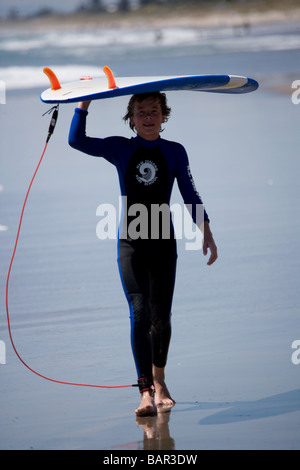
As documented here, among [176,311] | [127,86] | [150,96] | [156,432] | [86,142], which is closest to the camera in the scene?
[156,432]

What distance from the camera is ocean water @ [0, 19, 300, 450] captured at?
433 centimetres

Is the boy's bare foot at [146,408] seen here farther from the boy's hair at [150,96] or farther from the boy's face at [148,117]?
the boy's hair at [150,96]

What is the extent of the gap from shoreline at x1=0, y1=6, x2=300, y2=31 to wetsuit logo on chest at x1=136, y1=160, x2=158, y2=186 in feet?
238

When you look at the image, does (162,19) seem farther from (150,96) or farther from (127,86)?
(127,86)

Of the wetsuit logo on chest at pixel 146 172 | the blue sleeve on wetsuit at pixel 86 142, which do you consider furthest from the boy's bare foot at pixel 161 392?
the blue sleeve on wetsuit at pixel 86 142

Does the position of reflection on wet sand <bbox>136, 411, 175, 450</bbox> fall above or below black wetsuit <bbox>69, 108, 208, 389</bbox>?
below

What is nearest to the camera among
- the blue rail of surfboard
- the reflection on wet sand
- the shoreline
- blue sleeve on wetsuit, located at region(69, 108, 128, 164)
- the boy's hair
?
the reflection on wet sand

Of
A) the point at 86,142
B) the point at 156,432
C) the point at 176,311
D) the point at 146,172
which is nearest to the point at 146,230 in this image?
the point at 146,172

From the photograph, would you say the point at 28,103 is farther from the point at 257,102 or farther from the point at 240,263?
the point at 240,263

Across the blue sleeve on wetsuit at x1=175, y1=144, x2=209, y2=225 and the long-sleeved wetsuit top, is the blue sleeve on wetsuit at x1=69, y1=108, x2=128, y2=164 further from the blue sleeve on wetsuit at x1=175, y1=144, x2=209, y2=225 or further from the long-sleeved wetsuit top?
the blue sleeve on wetsuit at x1=175, y1=144, x2=209, y2=225

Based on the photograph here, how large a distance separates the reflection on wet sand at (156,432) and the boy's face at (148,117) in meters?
1.38

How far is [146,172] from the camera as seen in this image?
475cm

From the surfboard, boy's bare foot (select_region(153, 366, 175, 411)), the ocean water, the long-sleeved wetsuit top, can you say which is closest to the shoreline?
the ocean water

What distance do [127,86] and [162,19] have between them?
3960 inches
